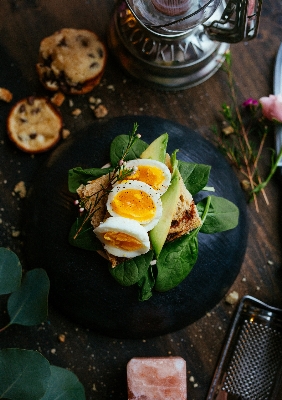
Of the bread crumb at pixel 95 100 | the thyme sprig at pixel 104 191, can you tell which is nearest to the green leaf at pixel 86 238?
the thyme sprig at pixel 104 191

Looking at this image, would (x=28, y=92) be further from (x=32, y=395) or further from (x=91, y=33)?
(x=32, y=395)

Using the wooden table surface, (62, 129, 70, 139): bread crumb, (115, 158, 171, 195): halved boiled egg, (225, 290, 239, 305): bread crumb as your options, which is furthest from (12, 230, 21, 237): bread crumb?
(225, 290, 239, 305): bread crumb

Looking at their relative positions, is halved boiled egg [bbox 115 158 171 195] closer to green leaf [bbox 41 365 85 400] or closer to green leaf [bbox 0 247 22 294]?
green leaf [bbox 0 247 22 294]

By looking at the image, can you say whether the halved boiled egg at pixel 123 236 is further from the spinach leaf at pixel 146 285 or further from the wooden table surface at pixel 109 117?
the wooden table surface at pixel 109 117

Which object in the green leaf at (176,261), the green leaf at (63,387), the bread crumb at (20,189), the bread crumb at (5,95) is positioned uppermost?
the bread crumb at (5,95)

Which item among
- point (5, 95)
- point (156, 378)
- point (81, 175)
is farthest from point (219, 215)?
point (5, 95)

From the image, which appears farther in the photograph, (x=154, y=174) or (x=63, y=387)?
(x=63, y=387)

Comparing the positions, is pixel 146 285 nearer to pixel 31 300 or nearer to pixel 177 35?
pixel 31 300
